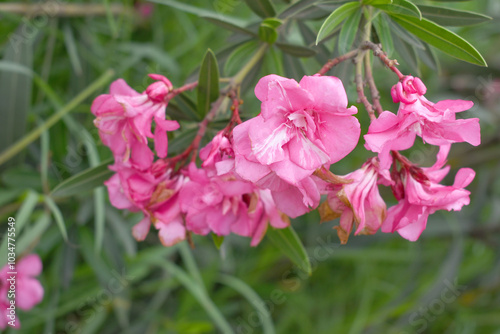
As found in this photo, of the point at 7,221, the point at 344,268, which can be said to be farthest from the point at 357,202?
the point at 344,268

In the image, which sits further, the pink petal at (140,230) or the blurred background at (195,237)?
the blurred background at (195,237)

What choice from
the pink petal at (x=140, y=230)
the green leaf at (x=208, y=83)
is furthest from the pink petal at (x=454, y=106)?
the pink petal at (x=140, y=230)

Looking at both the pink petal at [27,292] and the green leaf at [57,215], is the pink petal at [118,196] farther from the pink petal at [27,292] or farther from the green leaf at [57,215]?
the pink petal at [27,292]

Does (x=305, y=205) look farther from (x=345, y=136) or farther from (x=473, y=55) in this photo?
(x=473, y=55)

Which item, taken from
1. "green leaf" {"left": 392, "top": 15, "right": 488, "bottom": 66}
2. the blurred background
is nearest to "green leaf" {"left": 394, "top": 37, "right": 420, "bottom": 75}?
the blurred background

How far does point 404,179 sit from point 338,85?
22cm

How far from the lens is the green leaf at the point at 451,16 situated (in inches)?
27.4

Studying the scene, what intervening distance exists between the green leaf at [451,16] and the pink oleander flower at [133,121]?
431 millimetres

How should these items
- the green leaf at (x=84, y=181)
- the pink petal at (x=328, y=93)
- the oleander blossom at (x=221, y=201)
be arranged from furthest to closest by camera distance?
the green leaf at (x=84, y=181), the oleander blossom at (x=221, y=201), the pink petal at (x=328, y=93)

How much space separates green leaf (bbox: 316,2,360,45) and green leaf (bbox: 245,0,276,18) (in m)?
0.19

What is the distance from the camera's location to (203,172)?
617 millimetres

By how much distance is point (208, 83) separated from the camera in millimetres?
715

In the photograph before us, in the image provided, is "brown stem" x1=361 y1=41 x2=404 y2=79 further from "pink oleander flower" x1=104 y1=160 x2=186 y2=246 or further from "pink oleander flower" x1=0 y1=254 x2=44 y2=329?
"pink oleander flower" x1=0 y1=254 x2=44 y2=329

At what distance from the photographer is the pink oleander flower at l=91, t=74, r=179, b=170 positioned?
2.05 feet
